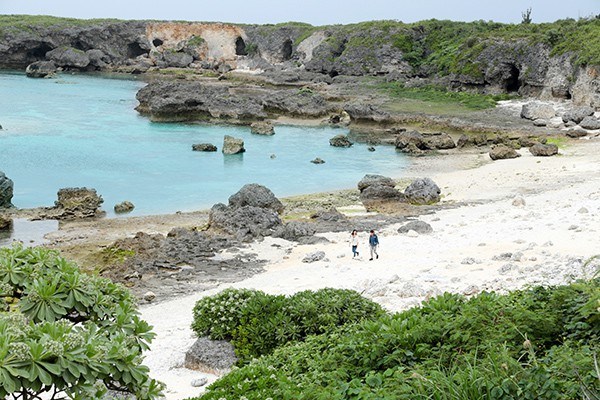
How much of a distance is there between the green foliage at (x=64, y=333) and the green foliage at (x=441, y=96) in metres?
60.6

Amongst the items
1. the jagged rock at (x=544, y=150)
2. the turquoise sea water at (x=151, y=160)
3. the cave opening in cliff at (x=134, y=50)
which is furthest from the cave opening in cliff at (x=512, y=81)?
the cave opening in cliff at (x=134, y=50)

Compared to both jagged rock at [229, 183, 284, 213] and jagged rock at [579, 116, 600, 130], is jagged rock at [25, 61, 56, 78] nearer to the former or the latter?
jagged rock at [579, 116, 600, 130]

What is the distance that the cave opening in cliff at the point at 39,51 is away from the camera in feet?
359

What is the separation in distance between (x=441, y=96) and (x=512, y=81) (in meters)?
6.98

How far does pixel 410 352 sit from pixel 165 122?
2200 inches

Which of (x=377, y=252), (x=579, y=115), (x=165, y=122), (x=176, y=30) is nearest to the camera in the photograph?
(x=377, y=252)

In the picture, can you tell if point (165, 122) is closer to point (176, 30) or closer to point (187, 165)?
point (187, 165)

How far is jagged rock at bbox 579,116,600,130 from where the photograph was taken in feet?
165

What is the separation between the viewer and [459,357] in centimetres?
787

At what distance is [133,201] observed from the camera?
116 ft

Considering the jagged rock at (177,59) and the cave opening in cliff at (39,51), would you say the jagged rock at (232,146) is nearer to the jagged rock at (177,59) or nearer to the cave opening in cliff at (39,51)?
the jagged rock at (177,59)

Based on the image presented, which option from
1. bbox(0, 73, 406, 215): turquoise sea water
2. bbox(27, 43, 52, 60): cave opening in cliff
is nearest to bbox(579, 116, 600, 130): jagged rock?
bbox(0, 73, 406, 215): turquoise sea water

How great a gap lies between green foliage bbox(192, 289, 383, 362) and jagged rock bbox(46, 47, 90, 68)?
9974 centimetres

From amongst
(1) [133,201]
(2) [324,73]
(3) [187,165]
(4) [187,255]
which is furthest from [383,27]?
(4) [187,255]
